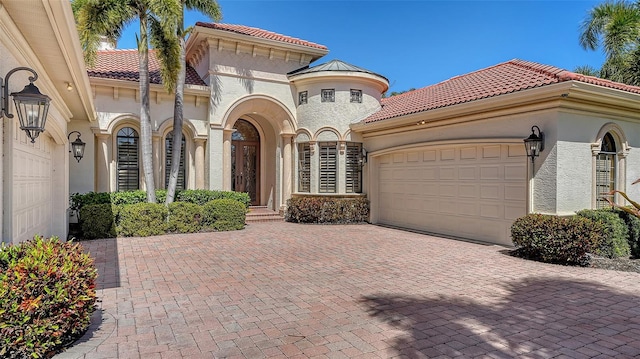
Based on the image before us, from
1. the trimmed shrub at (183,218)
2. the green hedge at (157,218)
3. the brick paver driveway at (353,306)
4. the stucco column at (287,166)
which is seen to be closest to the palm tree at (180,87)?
the trimmed shrub at (183,218)

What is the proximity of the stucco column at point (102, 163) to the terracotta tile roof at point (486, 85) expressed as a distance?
960cm

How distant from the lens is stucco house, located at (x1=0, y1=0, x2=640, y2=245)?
929 cm

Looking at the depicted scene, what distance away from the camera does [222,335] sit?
4434 mm

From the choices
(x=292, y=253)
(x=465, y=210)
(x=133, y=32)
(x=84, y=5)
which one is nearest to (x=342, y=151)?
(x=465, y=210)

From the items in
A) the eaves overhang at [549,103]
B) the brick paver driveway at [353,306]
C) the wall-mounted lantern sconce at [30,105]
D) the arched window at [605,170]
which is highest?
the eaves overhang at [549,103]

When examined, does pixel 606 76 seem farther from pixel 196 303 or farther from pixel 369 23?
pixel 196 303

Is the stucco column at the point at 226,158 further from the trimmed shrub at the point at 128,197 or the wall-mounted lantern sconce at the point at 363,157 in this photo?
the wall-mounted lantern sconce at the point at 363,157

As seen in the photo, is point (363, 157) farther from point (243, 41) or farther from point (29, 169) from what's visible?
point (29, 169)

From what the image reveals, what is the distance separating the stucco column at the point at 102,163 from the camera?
13.4 m

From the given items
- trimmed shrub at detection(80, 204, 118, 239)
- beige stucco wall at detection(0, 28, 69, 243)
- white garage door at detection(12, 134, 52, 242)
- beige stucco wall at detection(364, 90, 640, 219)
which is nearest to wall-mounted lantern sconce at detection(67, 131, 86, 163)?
beige stucco wall at detection(0, 28, 69, 243)

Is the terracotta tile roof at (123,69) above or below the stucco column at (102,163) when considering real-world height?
above

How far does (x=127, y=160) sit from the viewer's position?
13992 mm

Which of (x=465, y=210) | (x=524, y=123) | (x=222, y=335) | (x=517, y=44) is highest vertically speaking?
(x=517, y=44)

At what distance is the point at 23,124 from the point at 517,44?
2430 cm
